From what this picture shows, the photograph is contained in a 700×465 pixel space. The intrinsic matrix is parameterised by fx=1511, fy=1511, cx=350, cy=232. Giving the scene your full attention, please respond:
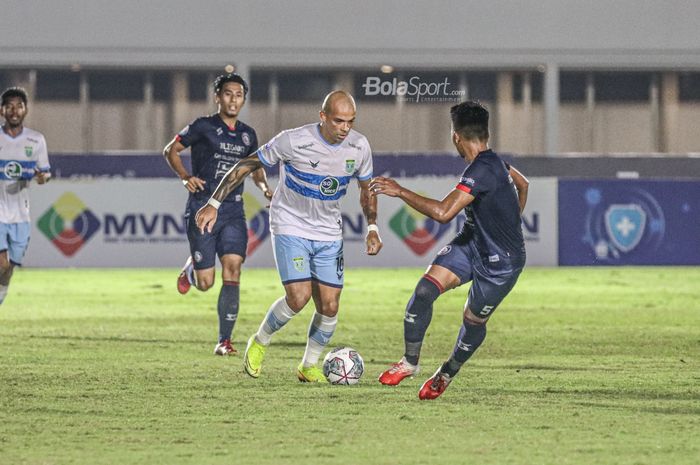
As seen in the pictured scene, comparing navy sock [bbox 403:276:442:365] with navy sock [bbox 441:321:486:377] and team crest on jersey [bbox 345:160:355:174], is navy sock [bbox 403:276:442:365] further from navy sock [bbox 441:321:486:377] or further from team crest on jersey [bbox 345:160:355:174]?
team crest on jersey [bbox 345:160:355:174]

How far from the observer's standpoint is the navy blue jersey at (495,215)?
9.10m

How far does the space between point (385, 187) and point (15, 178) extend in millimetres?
6280

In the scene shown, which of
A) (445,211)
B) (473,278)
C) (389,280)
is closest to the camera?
(445,211)

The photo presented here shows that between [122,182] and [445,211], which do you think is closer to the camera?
[445,211]

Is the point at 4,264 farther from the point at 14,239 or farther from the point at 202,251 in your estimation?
the point at 202,251

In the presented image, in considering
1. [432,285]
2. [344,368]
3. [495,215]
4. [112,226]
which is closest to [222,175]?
[344,368]

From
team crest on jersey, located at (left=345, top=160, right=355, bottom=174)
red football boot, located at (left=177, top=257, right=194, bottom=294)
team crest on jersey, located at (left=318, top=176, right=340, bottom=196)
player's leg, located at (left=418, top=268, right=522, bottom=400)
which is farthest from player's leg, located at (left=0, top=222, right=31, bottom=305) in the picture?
player's leg, located at (left=418, top=268, right=522, bottom=400)

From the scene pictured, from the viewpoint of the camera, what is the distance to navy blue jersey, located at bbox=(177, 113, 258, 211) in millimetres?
12469

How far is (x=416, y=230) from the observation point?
23984mm

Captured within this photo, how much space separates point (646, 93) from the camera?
3816cm

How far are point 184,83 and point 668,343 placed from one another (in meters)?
24.7

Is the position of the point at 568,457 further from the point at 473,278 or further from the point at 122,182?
the point at 122,182

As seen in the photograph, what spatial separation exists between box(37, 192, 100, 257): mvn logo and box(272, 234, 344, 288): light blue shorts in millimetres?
14035

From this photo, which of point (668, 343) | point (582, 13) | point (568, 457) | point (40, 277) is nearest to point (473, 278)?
point (568, 457)
